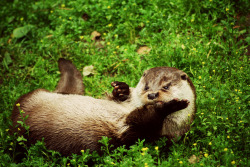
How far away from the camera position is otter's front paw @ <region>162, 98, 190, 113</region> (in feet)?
8.24

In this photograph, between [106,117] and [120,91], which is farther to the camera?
[120,91]

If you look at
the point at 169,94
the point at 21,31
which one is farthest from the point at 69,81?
the point at 21,31

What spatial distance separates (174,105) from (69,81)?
1.58m

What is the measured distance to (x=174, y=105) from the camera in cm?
252

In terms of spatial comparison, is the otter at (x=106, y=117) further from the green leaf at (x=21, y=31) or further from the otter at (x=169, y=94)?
the green leaf at (x=21, y=31)

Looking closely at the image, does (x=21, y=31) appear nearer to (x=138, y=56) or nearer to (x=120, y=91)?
(x=138, y=56)

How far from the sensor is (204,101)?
9.62ft

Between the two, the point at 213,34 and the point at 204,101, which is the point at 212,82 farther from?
the point at 213,34

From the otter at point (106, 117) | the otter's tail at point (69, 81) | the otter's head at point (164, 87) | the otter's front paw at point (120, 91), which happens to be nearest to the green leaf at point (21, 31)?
the otter's tail at point (69, 81)

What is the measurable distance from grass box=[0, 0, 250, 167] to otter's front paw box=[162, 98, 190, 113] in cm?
32

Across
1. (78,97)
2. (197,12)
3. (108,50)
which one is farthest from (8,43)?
(197,12)

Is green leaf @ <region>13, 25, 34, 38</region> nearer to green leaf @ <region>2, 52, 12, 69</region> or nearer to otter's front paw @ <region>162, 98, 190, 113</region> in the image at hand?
green leaf @ <region>2, 52, 12, 69</region>

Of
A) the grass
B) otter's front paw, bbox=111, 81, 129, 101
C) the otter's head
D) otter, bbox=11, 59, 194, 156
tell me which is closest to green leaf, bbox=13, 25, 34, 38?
the grass

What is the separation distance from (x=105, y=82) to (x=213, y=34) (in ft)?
5.26
